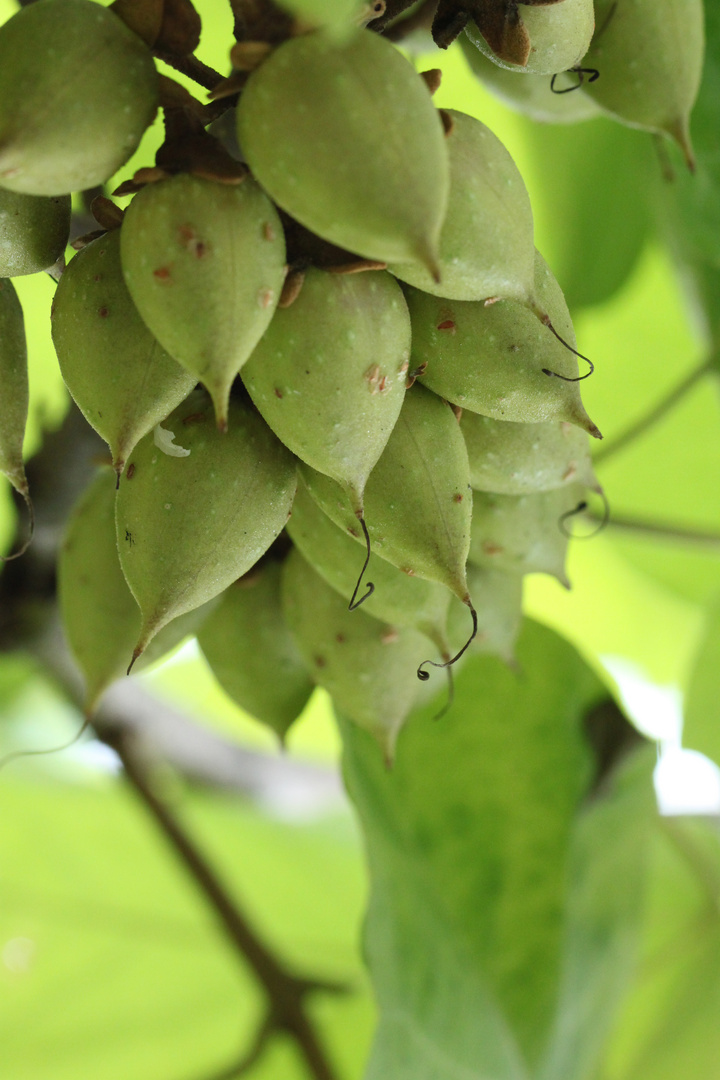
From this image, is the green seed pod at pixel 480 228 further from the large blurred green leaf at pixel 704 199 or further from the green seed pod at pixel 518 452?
the large blurred green leaf at pixel 704 199

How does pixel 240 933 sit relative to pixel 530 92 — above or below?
below

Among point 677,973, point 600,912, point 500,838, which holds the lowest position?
point 677,973

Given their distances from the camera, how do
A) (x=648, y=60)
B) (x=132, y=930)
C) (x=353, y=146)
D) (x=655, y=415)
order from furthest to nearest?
(x=132, y=930)
(x=655, y=415)
(x=648, y=60)
(x=353, y=146)

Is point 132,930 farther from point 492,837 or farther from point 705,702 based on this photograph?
point 705,702

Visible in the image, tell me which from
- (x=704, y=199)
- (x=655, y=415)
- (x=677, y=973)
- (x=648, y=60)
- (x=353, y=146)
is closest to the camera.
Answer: (x=353, y=146)

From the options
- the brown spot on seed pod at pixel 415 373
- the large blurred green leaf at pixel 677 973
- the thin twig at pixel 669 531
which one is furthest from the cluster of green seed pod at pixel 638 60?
the large blurred green leaf at pixel 677 973

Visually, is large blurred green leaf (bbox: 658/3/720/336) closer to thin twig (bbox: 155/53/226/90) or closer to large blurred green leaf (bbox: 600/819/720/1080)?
thin twig (bbox: 155/53/226/90)

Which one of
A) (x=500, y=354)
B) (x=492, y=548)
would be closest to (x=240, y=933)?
(x=492, y=548)
